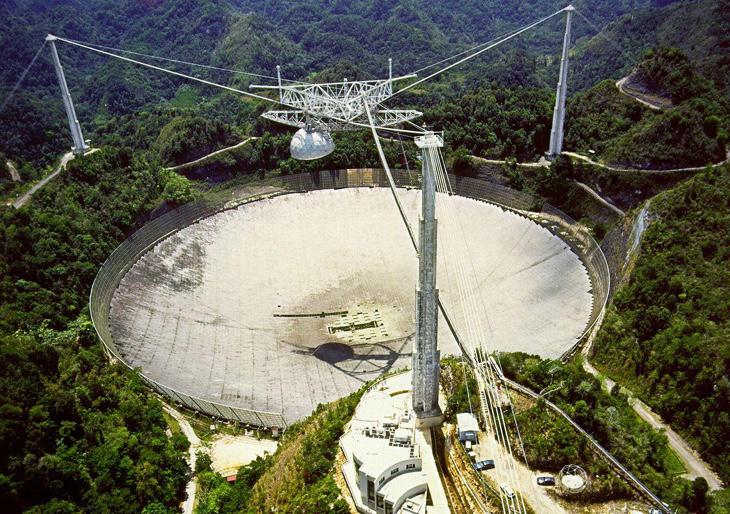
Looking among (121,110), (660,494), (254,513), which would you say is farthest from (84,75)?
(660,494)

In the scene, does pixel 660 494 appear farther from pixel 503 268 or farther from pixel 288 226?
pixel 288 226

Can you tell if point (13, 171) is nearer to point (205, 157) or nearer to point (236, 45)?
point (205, 157)

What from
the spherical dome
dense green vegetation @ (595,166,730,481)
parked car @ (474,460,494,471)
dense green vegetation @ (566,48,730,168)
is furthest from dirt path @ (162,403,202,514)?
dense green vegetation @ (566,48,730,168)

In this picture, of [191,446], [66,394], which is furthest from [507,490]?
[66,394]

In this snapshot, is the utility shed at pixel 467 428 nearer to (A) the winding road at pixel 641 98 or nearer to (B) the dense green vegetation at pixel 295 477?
(B) the dense green vegetation at pixel 295 477

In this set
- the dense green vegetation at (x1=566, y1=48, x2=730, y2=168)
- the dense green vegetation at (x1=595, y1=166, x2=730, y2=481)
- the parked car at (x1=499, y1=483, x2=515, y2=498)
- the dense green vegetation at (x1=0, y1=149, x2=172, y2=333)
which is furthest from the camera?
the dense green vegetation at (x1=566, y1=48, x2=730, y2=168)

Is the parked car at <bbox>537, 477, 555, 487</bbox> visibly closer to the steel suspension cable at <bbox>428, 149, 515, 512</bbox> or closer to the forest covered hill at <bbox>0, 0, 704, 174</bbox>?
the steel suspension cable at <bbox>428, 149, 515, 512</bbox>
